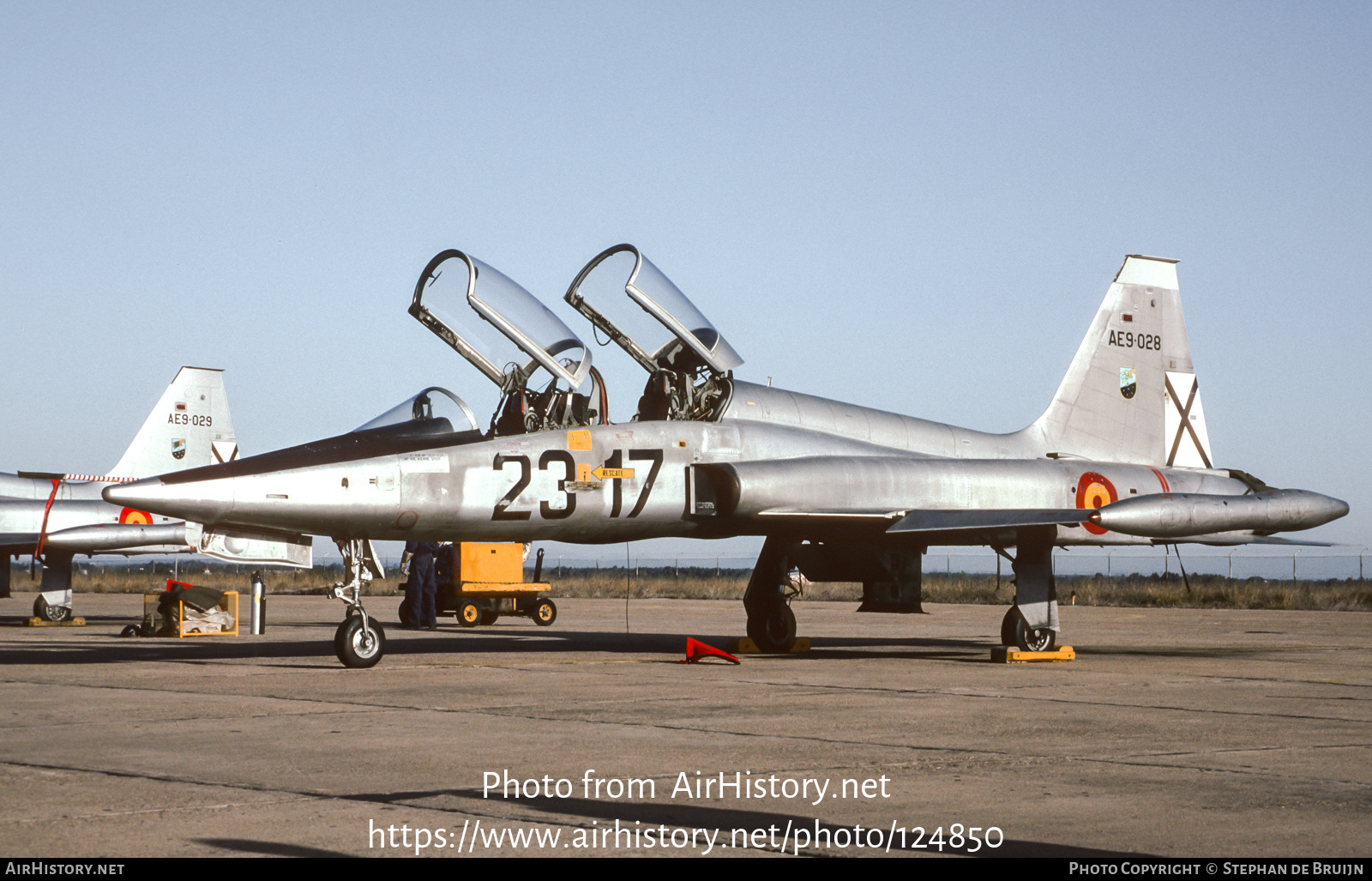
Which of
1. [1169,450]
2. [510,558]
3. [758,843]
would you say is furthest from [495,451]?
[510,558]

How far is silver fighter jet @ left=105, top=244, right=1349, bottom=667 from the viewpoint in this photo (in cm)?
1171

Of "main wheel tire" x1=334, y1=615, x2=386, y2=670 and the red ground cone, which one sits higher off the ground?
"main wheel tire" x1=334, y1=615, x2=386, y2=670

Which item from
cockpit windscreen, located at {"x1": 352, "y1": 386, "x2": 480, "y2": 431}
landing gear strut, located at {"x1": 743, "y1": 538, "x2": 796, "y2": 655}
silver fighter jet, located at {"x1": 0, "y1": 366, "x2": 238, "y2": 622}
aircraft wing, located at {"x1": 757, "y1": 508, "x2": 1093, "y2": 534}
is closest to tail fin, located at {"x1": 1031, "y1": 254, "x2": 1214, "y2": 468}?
aircraft wing, located at {"x1": 757, "y1": 508, "x2": 1093, "y2": 534}

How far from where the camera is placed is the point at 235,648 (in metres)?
15.3

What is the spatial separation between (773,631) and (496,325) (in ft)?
15.9

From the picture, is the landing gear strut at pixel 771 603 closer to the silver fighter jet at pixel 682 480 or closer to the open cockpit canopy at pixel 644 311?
the silver fighter jet at pixel 682 480

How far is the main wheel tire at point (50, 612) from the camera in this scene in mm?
22641

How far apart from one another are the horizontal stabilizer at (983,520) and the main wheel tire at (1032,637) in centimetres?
137

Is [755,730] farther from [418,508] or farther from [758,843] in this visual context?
[418,508]

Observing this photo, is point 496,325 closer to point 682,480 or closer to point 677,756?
point 682,480

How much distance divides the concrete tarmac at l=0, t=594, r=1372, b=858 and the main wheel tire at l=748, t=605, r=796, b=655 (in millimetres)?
928

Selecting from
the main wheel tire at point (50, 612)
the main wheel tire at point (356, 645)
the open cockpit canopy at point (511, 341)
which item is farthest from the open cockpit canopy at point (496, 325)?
the main wheel tire at point (50, 612)

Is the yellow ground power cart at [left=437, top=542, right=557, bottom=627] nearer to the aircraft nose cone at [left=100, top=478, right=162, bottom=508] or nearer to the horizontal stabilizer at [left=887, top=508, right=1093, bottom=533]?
the horizontal stabilizer at [left=887, top=508, right=1093, bottom=533]

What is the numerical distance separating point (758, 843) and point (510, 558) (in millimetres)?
19370
